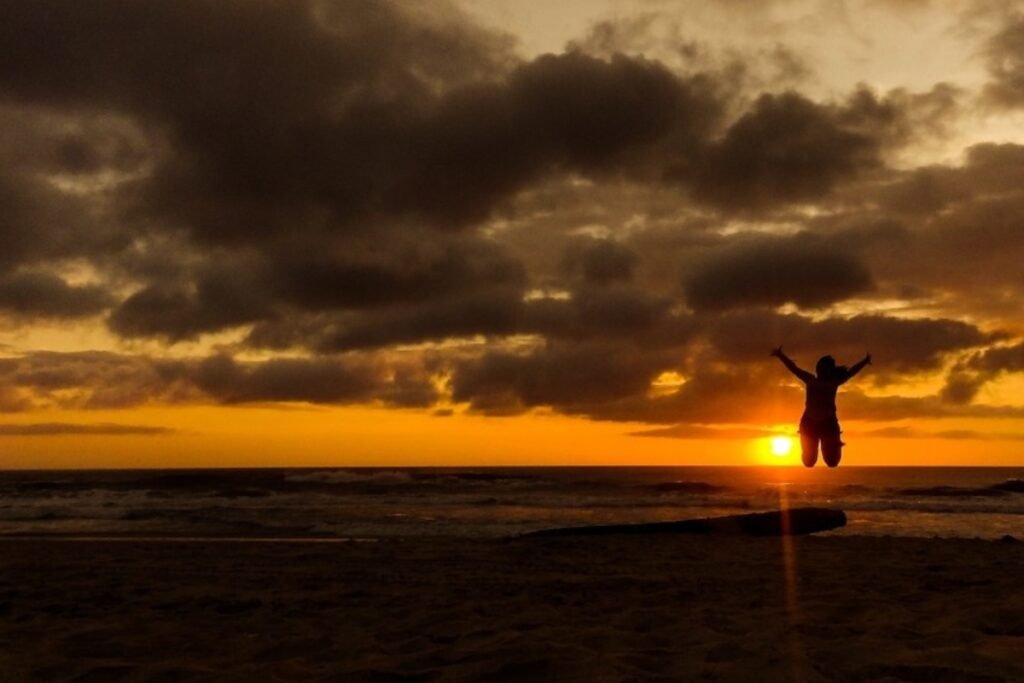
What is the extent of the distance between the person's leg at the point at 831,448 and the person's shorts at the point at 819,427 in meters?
0.02

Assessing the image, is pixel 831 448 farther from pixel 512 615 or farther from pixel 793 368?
pixel 512 615

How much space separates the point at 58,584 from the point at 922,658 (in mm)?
9845

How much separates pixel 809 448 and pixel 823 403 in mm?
313

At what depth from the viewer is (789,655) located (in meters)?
6.01

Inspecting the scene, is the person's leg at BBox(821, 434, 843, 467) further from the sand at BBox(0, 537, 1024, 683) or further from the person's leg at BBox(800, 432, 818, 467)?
the sand at BBox(0, 537, 1024, 683)

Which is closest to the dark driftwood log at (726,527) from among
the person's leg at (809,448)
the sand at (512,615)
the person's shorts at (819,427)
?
the sand at (512,615)

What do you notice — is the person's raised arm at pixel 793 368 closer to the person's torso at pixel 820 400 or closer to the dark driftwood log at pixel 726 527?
the person's torso at pixel 820 400

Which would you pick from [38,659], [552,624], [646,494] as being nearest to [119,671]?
[38,659]

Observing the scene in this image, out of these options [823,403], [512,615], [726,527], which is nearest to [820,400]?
[823,403]

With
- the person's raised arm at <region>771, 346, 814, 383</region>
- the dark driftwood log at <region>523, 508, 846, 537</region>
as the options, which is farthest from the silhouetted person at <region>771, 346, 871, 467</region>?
the dark driftwood log at <region>523, 508, 846, 537</region>

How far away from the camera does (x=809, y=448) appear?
5.09m

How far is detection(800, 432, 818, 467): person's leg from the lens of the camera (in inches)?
198

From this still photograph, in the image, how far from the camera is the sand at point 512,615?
5805 mm

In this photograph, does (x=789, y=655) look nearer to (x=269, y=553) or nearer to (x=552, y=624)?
(x=552, y=624)
